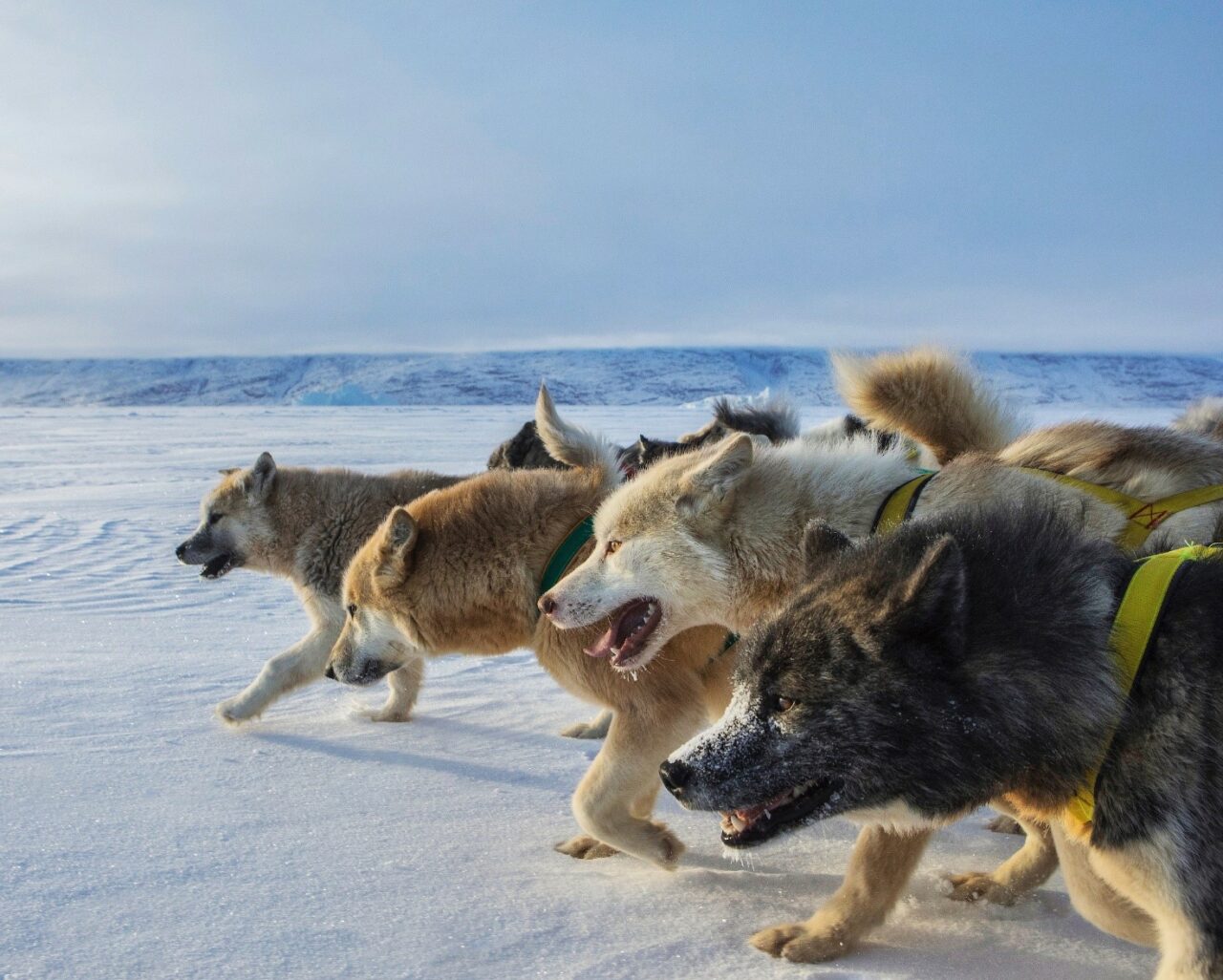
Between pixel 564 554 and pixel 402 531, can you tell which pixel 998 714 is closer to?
pixel 564 554

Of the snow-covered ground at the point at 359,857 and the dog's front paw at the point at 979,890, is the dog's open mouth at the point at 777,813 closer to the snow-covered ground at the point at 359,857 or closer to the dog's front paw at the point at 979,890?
the snow-covered ground at the point at 359,857

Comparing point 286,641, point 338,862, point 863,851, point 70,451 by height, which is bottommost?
point 70,451

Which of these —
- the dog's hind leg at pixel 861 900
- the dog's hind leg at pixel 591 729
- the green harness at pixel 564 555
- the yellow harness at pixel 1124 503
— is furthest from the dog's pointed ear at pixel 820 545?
the dog's hind leg at pixel 591 729

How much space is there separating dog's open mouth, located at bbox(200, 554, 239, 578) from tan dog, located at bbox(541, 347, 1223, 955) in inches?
143

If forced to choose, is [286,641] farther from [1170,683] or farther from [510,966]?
[1170,683]

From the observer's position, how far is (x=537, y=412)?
437 cm

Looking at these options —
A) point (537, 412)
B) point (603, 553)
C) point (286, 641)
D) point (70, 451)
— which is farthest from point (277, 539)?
point (70, 451)

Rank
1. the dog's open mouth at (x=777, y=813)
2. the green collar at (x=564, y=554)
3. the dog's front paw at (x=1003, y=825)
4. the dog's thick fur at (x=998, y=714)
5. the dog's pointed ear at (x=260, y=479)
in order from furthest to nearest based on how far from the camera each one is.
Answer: the dog's pointed ear at (x=260, y=479) → the green collar at (x=564, y=554) → the dog's front paw at (x=1003, y=825) → the dog's open mouth at (x=777, y=813) → the dog's thick fur at (x=998, y=714)

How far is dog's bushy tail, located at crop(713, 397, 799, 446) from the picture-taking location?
734 centimetres

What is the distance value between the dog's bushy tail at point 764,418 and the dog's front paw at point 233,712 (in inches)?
149

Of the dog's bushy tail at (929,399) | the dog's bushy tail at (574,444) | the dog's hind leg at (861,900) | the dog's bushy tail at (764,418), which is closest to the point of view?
the dog's hind leg at (861,900)

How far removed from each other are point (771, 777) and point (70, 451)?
2326 cm

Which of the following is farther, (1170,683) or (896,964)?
(896,964)

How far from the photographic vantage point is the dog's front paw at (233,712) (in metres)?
4.62
